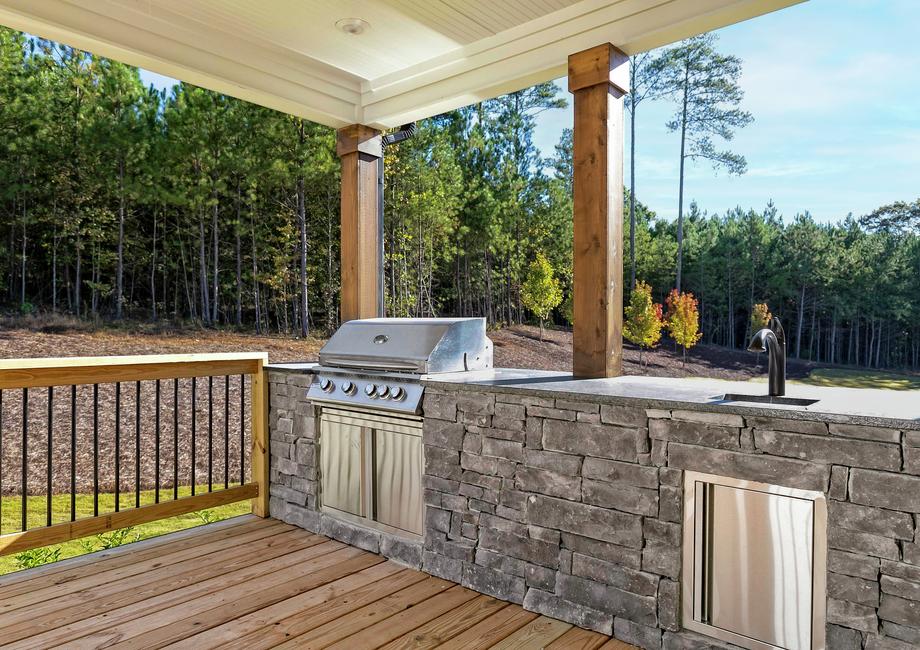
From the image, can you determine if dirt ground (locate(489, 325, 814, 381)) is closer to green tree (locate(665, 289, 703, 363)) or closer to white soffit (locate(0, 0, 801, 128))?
green tree (locate(665, 289, 703, 363))

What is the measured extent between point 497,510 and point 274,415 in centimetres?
165

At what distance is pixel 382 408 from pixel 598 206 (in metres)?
1.41

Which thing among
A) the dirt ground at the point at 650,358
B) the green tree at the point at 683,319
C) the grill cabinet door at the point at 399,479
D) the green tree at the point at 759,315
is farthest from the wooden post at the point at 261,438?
the green tree at the point at 759,315

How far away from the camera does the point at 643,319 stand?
3.56 m

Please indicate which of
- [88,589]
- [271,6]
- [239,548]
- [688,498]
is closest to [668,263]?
[688,498]

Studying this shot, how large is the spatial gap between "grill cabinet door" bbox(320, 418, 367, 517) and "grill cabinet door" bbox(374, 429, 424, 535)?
10 centimetres

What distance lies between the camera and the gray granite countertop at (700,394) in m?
1.69

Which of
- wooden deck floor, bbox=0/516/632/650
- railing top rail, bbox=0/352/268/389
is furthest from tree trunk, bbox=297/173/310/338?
wooden deck floor, bbox=0/516/632/650

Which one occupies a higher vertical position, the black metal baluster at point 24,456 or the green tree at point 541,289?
the green tree at point 541,289

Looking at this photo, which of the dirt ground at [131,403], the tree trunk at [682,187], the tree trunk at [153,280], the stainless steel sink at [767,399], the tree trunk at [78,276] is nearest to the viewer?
the stainless steel sink at [767,399]

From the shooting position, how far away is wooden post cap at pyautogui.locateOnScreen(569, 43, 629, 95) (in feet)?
8.55

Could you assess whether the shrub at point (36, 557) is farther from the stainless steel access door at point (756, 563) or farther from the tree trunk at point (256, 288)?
the stainless steel access door at point (756, 563)

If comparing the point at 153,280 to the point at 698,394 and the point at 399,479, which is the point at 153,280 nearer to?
the point at 399,479

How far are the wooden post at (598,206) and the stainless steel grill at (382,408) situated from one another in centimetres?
64
